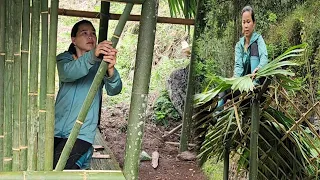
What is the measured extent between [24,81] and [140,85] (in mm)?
276

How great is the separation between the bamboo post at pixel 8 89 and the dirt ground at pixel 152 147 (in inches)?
71.2

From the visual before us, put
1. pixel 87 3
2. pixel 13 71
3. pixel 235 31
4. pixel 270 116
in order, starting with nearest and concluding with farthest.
Answer: pixel 13 71
pixel 270 116
pixel 235 31
pixel 87 3

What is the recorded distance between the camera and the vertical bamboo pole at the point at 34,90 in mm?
1032

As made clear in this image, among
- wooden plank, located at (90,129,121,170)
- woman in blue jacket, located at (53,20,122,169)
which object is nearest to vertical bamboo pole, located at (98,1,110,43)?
woman in blue jacket, located at (53,20,122,169)

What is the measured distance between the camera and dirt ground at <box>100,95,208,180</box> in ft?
9.52

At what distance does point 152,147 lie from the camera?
10.8ft

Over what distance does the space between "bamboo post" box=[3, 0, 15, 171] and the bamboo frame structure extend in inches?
1.8

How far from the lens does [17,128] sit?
105 cm

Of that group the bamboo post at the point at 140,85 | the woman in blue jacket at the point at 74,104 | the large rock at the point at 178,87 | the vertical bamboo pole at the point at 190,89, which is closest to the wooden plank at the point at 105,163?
the woman in blue jacket at the point at 74,104

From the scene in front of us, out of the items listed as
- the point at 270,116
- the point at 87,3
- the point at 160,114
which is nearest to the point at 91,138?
the point at 270,116

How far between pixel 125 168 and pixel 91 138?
419 millimetres

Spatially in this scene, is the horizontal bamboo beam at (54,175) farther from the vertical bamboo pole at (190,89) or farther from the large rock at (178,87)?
the large rock at (178,87)

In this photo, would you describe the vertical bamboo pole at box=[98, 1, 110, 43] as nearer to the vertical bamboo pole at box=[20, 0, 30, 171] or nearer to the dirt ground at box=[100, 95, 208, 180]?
the vertical bamboo pole at box=[20, 0, 30, 171]

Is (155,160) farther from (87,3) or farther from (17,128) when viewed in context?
(87,3)
